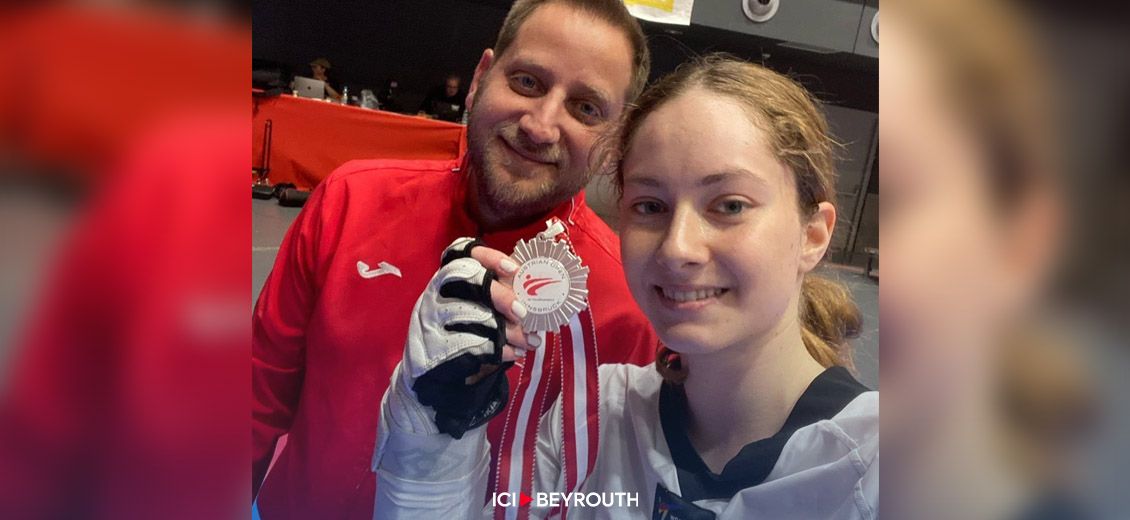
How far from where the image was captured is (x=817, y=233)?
586mm

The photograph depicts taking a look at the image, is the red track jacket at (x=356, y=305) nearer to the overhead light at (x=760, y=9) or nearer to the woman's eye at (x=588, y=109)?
the woman's eye at (x=588, y=109)

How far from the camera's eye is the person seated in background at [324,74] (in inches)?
24.5

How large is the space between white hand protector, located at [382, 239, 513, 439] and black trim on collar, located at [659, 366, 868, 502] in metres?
0.20

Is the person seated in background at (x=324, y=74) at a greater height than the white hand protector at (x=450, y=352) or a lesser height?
greater

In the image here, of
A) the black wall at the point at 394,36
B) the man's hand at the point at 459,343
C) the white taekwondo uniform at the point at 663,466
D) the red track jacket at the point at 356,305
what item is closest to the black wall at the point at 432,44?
the black wall at the point at 394,36

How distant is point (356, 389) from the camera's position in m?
0.63

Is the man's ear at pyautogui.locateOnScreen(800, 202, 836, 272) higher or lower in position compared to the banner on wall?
lower

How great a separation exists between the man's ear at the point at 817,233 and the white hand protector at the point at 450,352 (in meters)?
0.31

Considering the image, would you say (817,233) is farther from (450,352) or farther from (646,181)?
(450,352)

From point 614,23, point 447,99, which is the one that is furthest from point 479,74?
point 614,23

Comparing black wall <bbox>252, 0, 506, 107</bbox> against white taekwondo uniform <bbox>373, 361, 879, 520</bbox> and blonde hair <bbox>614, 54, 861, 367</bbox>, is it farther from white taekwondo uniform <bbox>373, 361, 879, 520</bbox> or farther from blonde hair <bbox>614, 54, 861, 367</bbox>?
white taekwondo uniform <bbox>373, 361, 879, 520</bbox>

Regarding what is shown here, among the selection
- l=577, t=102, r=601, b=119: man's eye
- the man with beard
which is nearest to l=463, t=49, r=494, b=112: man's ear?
the man with beard

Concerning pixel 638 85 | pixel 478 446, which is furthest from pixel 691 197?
pixel 478 446

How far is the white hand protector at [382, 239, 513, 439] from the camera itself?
56 cm
